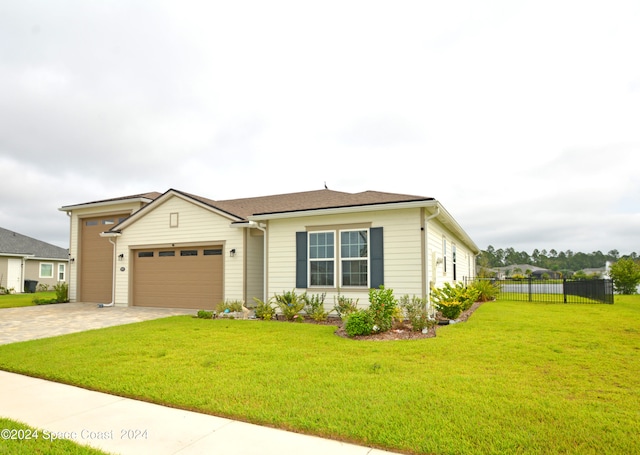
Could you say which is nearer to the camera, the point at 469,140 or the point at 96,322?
the point at 96,322

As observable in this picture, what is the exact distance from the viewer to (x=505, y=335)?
801cm

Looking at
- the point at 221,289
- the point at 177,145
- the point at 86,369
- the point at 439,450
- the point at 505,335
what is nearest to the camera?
the point at 439,450

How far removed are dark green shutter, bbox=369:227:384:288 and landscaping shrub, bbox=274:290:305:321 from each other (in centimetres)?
218

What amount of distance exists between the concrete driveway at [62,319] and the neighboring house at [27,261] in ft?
49.8

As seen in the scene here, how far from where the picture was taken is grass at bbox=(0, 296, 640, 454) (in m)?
3.42

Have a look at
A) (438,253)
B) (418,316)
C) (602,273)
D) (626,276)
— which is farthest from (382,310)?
(602,273)

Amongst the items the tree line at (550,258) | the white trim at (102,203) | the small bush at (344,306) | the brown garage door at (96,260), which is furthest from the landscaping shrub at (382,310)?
the tree line at (550,258)

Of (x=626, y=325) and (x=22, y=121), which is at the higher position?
(x=22, y=121)

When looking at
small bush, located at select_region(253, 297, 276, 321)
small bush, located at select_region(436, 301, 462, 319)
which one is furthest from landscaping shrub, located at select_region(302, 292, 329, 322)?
small bush, located at select_region(436, 301, 462, 319)

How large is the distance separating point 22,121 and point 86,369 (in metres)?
14.0

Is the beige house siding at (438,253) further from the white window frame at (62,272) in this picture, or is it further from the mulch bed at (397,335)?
the white window frame at (62,272)

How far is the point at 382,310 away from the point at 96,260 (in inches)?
568

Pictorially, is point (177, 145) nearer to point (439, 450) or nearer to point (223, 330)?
point (223, 330)

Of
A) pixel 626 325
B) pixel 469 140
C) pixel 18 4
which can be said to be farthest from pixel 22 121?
pixel 626 325
